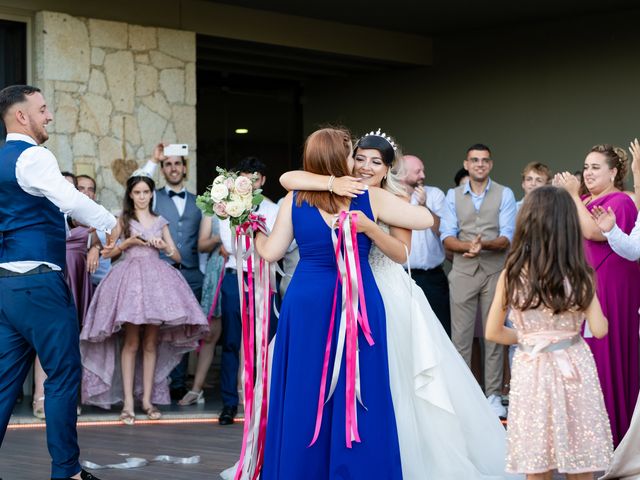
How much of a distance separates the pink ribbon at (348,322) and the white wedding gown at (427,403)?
24.9 inches

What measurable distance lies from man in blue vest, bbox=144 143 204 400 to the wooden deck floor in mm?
1467

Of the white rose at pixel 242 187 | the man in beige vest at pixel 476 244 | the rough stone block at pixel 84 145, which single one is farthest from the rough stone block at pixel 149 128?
the white rose at pixel 242 187

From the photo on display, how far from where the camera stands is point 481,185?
8.85 metres

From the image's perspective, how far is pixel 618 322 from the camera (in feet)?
21.2

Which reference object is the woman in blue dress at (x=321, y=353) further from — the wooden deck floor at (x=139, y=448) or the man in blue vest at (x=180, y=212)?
the man in blue vest at (x=180, y=212)

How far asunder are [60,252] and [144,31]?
472 cm

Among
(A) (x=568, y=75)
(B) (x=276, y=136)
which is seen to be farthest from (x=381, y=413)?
(B) (x=276, y=136)

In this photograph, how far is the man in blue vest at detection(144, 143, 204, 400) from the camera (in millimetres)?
9039

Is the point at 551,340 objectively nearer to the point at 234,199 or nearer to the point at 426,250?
the point at 234,199

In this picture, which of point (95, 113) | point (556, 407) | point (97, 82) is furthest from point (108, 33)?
point (556, 407)

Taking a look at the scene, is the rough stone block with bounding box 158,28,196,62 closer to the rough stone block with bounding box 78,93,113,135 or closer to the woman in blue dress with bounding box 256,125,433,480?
the rough stone block with bounding box 78,93,113,135

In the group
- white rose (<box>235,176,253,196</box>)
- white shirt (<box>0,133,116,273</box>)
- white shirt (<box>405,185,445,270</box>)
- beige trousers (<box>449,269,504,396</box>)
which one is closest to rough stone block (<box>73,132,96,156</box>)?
white shirt (<box>405,185,445,270</box>)

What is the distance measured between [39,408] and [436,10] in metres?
5.68

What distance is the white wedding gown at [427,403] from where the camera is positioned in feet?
18.2
